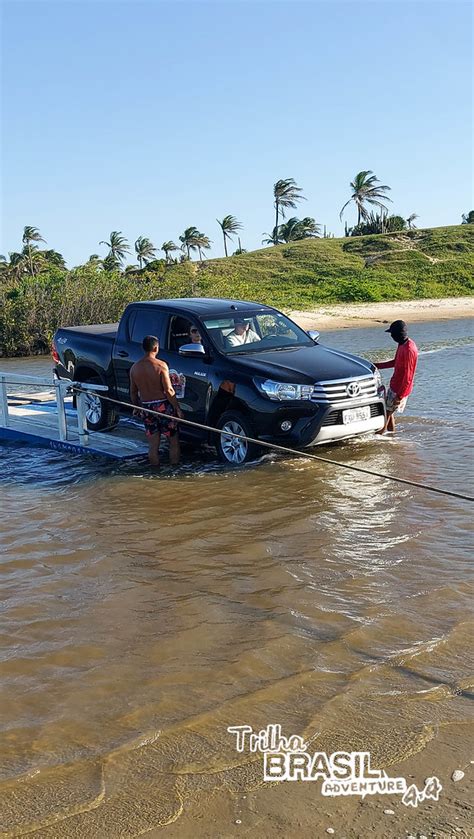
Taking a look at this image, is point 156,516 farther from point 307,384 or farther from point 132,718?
point 132,718

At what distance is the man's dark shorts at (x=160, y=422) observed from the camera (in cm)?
964

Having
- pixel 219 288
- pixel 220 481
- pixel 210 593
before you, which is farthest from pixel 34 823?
pixel 219 288

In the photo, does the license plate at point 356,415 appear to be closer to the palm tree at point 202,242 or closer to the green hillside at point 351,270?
the green hillside at point 351,270

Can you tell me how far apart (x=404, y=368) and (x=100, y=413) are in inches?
163

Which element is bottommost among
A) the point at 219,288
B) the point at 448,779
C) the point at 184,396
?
the point at 448,779

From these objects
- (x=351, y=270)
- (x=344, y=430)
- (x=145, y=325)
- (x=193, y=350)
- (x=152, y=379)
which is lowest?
(x=344, y=430)

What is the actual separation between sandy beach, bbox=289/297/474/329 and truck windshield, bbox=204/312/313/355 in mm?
23681

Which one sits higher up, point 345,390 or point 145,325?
point 145,325

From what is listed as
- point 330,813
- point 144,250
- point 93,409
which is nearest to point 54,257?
point 144,250

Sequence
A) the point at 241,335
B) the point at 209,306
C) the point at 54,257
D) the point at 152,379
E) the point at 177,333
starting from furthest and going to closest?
the point at 54,257 → the point at 209,306 → the point at 177,333 → the point at 241,335 → the point at 152,379

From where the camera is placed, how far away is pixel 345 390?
9.34 m

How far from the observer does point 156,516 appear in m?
7.70

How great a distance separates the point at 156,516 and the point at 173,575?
5.26 ft

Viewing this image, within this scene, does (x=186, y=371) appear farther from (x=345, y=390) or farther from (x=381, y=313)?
(x=381, y=313)
